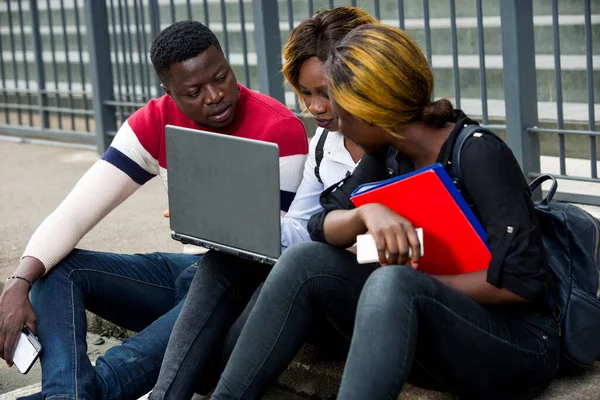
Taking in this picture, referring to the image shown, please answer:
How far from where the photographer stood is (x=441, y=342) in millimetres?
2289

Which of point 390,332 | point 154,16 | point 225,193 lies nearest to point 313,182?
point 225,193

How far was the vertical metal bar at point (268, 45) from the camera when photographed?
5.07 metres

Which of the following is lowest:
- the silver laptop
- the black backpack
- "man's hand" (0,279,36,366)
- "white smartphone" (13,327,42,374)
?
"white smartphone" (13,327,42,374)

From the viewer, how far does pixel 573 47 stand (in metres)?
4.74

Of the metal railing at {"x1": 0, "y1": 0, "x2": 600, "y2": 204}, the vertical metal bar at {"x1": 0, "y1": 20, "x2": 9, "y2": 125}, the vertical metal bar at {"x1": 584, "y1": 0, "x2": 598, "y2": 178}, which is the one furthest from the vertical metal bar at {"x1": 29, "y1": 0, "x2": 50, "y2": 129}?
the vertical metal bar at {"x1": 584, "y1": 0, "x2": 598, "y2": 178}

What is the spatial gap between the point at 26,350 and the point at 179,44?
103 centimetres

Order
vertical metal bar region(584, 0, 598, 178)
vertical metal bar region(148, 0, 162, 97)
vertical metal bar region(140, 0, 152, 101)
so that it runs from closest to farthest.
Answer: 1. vertical metal bar region(584, 0, 598, 178)
2. vertical metal bar region(148, 0, 162, 97)
3. vertical metal bar region(140, 0, 152, 101)

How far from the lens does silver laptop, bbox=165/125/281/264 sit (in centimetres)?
257

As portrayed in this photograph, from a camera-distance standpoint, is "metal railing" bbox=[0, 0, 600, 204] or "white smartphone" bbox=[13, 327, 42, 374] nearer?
"white smartphone" bbox=[13, 327, 42, 374]

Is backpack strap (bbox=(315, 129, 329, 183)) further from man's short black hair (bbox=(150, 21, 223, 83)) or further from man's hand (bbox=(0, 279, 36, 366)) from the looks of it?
man's hand (bbox=(0, 279, 36, 366))

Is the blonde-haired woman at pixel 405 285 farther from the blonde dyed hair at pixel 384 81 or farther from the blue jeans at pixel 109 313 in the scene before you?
the blue jeans at pixel 109 313

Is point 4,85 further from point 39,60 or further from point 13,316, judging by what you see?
point 13,316

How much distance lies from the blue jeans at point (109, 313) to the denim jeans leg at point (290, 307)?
513 millimetres

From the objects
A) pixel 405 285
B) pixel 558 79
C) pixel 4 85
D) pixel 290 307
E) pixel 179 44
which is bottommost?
pixel 290 307
